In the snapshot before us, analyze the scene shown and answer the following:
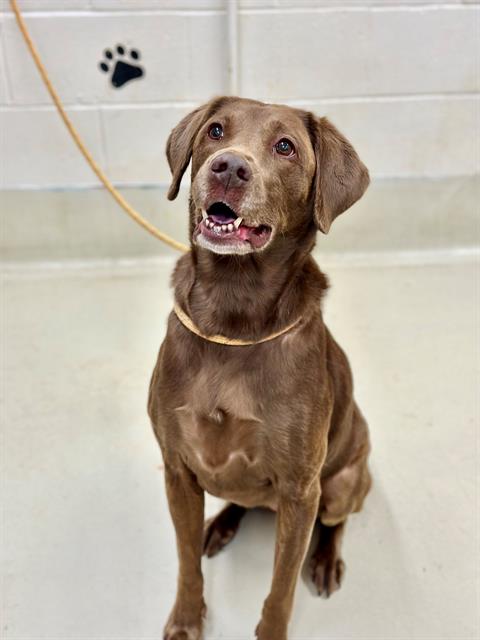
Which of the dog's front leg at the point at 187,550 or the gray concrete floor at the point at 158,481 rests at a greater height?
the dog's front leg at the point at 187,550

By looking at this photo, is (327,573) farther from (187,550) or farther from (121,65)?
(121,65)

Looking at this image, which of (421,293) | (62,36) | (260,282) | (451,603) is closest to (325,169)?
(260,282)

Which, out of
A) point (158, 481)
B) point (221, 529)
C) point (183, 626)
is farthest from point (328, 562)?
point (158, 481)

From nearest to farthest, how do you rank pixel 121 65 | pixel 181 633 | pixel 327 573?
pixel 181 633 < pixel 327 573 < pixel 121 65

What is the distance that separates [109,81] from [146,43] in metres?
0.23

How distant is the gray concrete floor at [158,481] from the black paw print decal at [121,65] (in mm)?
928

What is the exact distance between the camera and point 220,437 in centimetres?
127

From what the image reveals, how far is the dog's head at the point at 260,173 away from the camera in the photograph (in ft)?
3.78

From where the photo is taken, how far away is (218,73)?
2.90 metres

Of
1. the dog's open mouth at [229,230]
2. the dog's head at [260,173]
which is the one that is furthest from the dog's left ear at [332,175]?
the dog's open mouth at [229,230]

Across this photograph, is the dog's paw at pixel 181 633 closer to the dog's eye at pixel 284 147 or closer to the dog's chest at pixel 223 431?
the dog's chest at pixel 223 431

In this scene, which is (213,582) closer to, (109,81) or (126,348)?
(126,348)

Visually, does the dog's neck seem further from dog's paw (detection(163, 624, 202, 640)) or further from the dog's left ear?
dog's paw (detection(163, 624, 202, 640))

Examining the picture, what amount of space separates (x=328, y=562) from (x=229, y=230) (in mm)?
958
